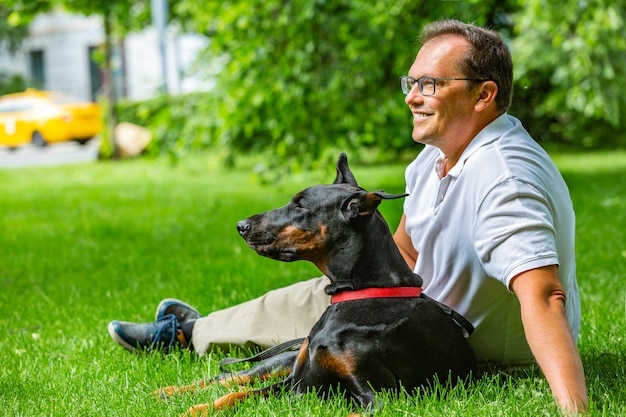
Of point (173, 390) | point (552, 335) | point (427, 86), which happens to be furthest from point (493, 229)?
point (173, 390)

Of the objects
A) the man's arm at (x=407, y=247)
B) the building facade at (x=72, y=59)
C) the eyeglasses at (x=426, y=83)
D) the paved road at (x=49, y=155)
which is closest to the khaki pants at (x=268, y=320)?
the man's arm at (x=407, y=247)

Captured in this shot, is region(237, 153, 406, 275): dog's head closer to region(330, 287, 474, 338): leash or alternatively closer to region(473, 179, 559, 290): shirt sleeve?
region(330, 287, 474, 338): leash

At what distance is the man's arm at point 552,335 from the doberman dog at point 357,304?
1.34ft

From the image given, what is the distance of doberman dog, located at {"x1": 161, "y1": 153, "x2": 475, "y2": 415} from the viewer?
315 centimetres

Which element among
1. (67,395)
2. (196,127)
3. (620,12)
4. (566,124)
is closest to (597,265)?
(67,395)

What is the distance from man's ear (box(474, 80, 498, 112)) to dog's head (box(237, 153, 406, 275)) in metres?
0.58

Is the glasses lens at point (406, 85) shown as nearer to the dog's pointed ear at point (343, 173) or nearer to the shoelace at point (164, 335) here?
the dog's pointed ear at point (343, 173)

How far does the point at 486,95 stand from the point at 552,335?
0.97m

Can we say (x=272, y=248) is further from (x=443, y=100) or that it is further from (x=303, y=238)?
(x=443, y=100)

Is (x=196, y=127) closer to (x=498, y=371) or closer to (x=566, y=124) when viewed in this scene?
(x=498, y=371)

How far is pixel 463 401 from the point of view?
10.6 feet

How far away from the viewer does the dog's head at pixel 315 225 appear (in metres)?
3.18

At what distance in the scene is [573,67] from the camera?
47.4 ft

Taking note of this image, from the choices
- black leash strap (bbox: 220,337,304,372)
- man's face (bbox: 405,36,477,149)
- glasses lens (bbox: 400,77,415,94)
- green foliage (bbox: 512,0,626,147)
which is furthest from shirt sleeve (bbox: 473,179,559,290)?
green foliage (bbox: 512,0,626,147)
